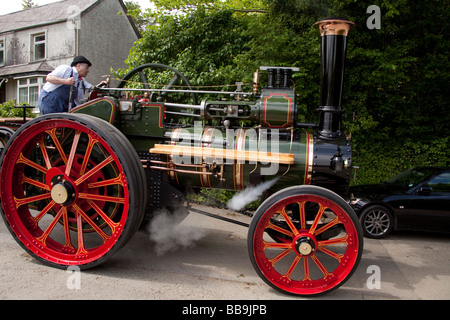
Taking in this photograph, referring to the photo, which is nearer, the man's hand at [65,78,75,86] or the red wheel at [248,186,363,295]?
the red wheel at [248,186,363,295]

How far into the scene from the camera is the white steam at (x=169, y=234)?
4.43 meters

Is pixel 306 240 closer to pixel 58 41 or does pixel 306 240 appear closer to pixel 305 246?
pixel 305 246

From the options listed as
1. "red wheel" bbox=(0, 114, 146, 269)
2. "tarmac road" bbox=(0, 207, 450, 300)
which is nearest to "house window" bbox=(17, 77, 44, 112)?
"tarmac road" bbox=(0, 207, 450, 300)

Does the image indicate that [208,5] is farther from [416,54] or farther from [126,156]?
[126,156]

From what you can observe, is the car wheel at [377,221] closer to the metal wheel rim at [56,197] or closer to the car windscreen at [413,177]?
the car windscreen at [413,177]

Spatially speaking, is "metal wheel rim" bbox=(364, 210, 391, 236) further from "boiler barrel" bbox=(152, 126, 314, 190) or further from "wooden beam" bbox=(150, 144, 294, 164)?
"wooden beam" bbox=(150, 144, 294, 164)

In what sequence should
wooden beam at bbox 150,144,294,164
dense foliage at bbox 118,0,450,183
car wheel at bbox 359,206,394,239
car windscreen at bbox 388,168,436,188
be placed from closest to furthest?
wooden beam at bbox 150,144,294,164 → car wheel at bbox 359,206,394,239 → car windscreen at bbox 388,168,436,188 → dense foliage at bbox 118,0,450,183

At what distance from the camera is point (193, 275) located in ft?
13.0

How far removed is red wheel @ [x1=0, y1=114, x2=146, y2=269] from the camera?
11.9 feet

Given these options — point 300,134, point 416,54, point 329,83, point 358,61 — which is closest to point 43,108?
point 300,134

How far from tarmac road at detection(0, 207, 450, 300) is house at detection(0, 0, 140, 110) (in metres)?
14.8

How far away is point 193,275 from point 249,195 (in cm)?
105

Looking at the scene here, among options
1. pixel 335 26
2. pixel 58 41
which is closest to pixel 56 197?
pixel 335 26

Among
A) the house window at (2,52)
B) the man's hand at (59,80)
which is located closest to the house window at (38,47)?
the house window at (2,52)
